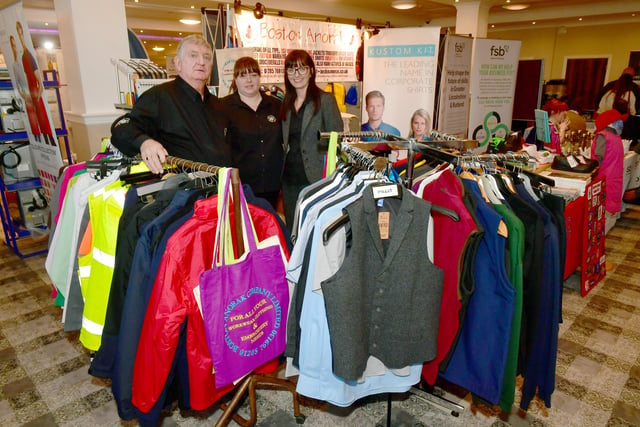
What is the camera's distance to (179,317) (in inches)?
55.8

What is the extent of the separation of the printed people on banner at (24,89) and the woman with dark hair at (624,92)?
6.40 meters

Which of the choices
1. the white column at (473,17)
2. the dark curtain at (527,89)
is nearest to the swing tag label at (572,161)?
the white column at (473,17)

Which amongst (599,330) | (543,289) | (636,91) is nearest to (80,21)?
(543,289)

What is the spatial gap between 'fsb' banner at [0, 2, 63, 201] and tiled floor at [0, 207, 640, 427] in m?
1.16

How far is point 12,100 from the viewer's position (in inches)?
158

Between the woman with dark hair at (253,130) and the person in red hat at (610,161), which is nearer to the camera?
the woman with dark hair at (253,130)

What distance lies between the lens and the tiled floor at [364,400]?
216 centimetres

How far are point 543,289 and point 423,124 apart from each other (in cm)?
244

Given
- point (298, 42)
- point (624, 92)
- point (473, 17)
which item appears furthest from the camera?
point (473, 17)

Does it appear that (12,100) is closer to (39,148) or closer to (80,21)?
(39,148)

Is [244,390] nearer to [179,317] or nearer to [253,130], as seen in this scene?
[179,317]

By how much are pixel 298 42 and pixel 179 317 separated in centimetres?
470

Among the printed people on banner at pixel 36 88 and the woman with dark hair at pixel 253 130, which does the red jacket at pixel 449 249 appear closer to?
the woman with dark hair at pixel 253 130

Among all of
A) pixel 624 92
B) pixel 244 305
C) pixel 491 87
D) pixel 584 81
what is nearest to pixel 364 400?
pixel 244 305
